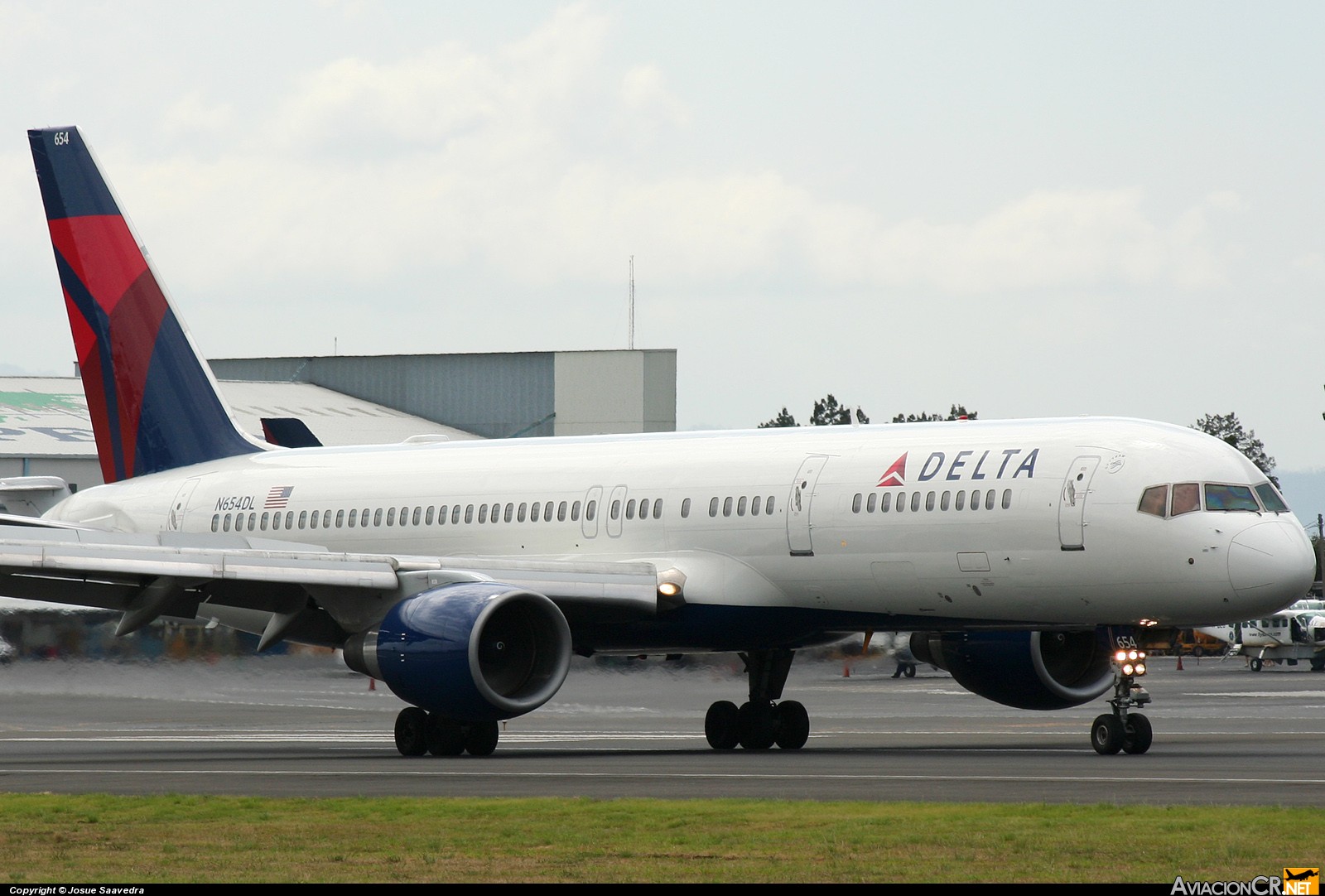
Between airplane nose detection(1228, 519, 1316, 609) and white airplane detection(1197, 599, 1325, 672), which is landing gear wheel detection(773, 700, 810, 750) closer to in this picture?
Result: airplane nose detection(1228, 519, 1316, 609)

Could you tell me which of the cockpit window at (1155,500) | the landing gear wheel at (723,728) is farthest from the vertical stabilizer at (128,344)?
the cockpit window at (1155,500)

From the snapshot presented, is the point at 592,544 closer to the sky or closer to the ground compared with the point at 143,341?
closer to the ground

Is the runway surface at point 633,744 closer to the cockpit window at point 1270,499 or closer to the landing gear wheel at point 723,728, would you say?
the landing gear wheel at point 723,728

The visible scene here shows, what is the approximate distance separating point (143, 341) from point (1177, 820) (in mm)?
22705

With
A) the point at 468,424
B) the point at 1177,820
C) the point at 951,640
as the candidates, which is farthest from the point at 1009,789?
the point at 468,424

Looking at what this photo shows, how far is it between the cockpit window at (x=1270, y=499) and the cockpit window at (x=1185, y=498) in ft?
2.95

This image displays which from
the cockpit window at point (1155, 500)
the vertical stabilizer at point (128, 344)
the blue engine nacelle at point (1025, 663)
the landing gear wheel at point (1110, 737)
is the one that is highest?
the vertical stabilizer at point (128, 344)

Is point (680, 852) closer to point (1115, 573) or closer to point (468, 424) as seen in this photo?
point (1115, 573)

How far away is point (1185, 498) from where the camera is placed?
935 inches

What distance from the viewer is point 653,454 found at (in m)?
28.8

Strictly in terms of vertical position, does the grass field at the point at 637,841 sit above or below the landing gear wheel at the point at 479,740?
above

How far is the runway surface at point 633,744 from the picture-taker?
1944 cm

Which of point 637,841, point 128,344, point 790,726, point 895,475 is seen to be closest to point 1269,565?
point 895,475
